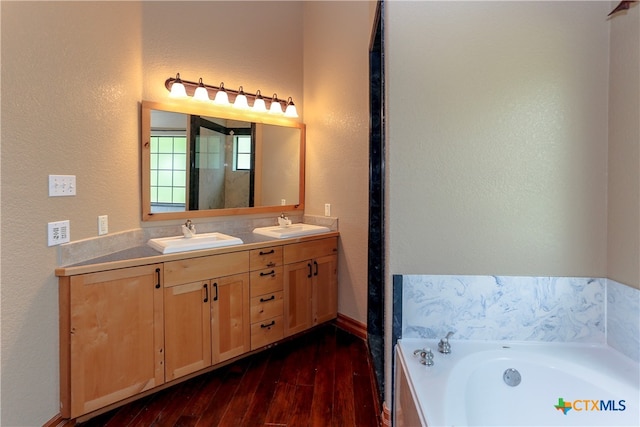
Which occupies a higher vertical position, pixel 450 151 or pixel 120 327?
pixel 450 151

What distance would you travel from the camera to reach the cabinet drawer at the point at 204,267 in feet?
6.43

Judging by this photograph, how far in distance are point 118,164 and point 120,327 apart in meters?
1.01

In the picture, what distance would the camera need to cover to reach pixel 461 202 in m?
1.46

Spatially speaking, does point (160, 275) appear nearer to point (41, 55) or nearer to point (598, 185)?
point (41, 55)

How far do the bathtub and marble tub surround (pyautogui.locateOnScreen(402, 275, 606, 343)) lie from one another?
0.06 metres

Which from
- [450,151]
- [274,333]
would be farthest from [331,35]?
[274,333]

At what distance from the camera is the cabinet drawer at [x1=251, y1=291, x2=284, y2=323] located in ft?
7.73

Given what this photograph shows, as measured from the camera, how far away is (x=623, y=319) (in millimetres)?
1322

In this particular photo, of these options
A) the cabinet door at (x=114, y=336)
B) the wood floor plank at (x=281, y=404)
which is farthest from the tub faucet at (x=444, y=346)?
the cabinet door at (x=114, y=336)

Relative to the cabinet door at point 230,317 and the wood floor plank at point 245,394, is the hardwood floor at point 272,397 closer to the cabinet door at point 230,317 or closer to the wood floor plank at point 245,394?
the wood floor plank at point 245,394

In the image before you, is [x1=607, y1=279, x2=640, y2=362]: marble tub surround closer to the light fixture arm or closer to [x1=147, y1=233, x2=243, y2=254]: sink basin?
[x1=147, y1=233, x2=243, y2=254]: sink basin

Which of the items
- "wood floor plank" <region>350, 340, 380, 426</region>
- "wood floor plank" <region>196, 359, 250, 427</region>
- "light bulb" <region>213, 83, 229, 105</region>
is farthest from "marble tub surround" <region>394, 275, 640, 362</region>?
"light bulb" <region>213, 83, 229, 105</region>

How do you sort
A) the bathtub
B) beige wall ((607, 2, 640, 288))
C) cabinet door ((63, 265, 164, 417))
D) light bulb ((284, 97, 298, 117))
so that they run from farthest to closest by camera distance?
light bulb ((284, 97, 298, 117)), cabinet door ((63, 265, 164, 417)), beige wall ((607, 2, 640, 288)), the bathtub

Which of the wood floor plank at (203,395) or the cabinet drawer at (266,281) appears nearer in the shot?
the wood floor plank at (203,395)
